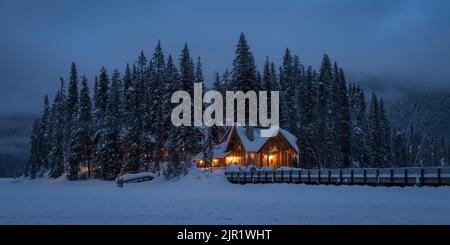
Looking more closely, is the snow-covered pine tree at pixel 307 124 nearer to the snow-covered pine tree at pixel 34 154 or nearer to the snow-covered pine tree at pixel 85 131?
the snow-covered pine tree at pixel 85 131

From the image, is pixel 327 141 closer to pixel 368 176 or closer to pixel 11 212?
pixel 368 176

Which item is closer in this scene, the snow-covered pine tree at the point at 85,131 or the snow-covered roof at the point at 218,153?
the snow-covered roof at the point at 218,153

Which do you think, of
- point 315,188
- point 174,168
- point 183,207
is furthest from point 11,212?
point 174,168

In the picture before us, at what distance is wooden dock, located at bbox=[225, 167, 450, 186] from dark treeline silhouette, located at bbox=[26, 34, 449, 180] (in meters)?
14.5

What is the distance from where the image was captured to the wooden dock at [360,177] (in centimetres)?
3341

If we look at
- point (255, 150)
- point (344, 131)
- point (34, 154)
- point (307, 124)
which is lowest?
point (34, 154)

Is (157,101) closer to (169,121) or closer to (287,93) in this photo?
(169,121)

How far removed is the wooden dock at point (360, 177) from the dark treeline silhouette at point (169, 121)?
14466 millimetres

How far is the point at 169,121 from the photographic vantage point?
6712 cm

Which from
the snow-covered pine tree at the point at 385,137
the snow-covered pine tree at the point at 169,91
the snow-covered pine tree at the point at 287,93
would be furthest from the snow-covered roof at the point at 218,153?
the snow-covered pine tree at the point at 385,137

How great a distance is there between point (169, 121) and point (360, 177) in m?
33.6

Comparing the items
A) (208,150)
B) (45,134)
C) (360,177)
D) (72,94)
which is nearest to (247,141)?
(208,150)

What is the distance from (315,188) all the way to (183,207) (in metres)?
16.8
